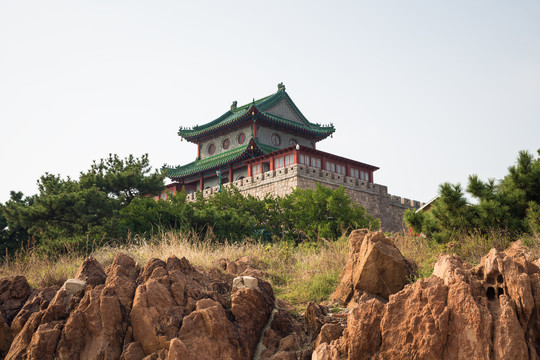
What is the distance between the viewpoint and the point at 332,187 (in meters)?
31.3

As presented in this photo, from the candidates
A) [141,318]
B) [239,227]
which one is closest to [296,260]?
[141,318]

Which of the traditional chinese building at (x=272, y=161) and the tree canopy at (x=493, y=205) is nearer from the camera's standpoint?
the tree canopy at (x=493, y=205)

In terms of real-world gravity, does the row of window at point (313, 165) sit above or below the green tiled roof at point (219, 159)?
below

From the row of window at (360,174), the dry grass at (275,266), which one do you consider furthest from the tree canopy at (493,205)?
the row of window at (360,174)

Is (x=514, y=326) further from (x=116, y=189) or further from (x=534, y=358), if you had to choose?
(x=116, y=189)

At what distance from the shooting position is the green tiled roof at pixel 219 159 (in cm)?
3419

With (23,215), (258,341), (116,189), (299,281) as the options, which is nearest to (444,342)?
(258,341)

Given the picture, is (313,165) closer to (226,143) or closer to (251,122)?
(251,122)

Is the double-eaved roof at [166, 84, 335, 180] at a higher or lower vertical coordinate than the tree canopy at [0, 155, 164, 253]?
higher

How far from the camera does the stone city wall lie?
30.0m

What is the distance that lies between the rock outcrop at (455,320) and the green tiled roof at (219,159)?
2773cm

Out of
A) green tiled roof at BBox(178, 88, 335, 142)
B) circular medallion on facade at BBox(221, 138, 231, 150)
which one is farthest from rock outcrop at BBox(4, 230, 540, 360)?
circular medallion on facade at BBox(221, 138, 231, 150)

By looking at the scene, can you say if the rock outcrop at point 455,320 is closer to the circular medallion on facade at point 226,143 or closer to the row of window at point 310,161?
the row of window at point 310,161

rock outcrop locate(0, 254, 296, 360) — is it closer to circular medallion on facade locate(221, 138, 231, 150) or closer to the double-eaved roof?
the double-eaved roof
